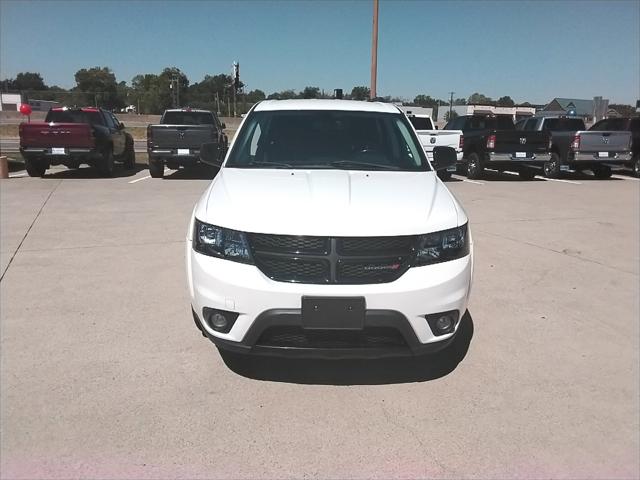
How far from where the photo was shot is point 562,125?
16297mm

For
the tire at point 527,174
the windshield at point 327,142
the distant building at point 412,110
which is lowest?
the tire at point 527,174

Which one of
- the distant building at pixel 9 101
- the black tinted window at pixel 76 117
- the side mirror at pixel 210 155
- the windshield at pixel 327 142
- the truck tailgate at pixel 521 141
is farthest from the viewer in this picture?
the distant building at pixel 9 101

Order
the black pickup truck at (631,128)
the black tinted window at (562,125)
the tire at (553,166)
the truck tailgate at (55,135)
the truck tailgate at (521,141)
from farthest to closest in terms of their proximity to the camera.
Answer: the black tinted window at (562,125) → the black pickup truck at (631,128) → the tire at (553,166) → the truck tailgate at (521,141) → the truck tailgate at (55,135)

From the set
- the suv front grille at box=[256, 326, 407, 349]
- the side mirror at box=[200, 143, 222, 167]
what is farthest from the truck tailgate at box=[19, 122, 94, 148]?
the suv front grille at box=[256, 326, 407, 349]

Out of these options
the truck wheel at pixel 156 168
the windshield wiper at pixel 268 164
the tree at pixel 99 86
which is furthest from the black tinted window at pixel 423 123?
the tree at pixel 99 86

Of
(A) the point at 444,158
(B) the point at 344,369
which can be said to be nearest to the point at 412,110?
(A) the point at 444,158

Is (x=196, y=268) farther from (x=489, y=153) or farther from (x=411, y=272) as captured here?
(x=489, y=153)

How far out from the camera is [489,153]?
1436 centimetres

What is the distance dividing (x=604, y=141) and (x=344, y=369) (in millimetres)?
14648

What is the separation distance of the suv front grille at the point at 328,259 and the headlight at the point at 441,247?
158mm

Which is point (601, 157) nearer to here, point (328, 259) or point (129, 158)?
point (129, 158)

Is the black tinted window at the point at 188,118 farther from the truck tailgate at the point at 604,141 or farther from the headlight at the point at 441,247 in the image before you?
the headlight at the point at 441,247

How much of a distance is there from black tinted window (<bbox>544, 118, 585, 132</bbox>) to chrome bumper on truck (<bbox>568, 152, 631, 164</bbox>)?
4.44 ft

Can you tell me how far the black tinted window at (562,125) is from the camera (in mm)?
16125
